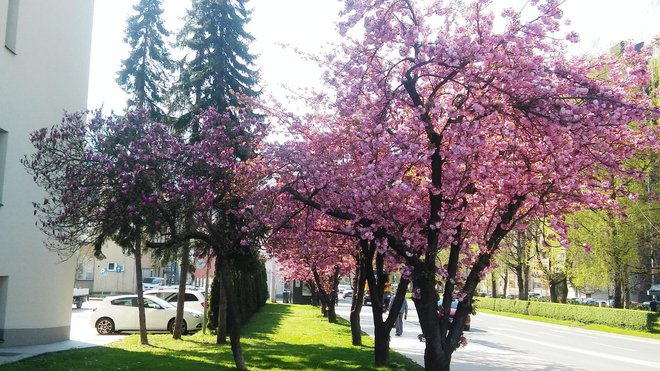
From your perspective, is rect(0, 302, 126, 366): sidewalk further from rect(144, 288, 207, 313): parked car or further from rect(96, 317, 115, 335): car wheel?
rect(144, 288, 207, 313): parked car

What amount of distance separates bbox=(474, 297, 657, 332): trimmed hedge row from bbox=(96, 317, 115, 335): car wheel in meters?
13.9

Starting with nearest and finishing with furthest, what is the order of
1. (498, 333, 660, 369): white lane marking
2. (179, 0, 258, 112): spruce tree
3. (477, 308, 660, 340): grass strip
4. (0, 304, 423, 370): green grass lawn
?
(0, 304, 423, 370): green grass lawn < (498, 333, 660, 369): white lane marking < (179, 0, 258, 112): spruce tree < (477, 308, 660, 340): grass strip

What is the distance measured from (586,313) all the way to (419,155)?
3102 centimetres

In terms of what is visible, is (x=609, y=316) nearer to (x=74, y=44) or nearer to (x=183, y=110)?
(x=183, y=110)

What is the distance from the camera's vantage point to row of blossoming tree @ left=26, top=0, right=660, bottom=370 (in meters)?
7.31

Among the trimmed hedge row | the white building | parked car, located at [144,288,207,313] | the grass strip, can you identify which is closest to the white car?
parked car, located at [144,288,207,313]

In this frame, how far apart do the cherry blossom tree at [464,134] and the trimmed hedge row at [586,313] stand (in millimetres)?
14914

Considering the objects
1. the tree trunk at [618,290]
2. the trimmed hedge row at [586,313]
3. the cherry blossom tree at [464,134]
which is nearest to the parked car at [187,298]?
the trimmed hedge row at [586,313]

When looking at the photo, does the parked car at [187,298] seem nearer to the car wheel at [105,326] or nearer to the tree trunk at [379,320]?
the car wheel at [105,326]

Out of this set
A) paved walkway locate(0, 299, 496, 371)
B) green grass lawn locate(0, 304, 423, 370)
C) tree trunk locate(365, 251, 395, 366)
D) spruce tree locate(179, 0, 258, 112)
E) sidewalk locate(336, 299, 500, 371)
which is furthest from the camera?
spruce tree locate(179, 0, 258, 112)

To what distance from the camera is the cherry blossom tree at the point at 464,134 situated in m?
7.22

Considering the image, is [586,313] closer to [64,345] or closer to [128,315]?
[128,315]

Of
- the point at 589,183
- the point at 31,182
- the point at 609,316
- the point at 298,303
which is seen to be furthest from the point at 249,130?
the point at 298,303

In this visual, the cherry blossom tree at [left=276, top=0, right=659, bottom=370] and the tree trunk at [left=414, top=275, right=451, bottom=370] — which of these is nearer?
the cherry blossom tree at [left=276, top=0, right=659, bottom=370]
